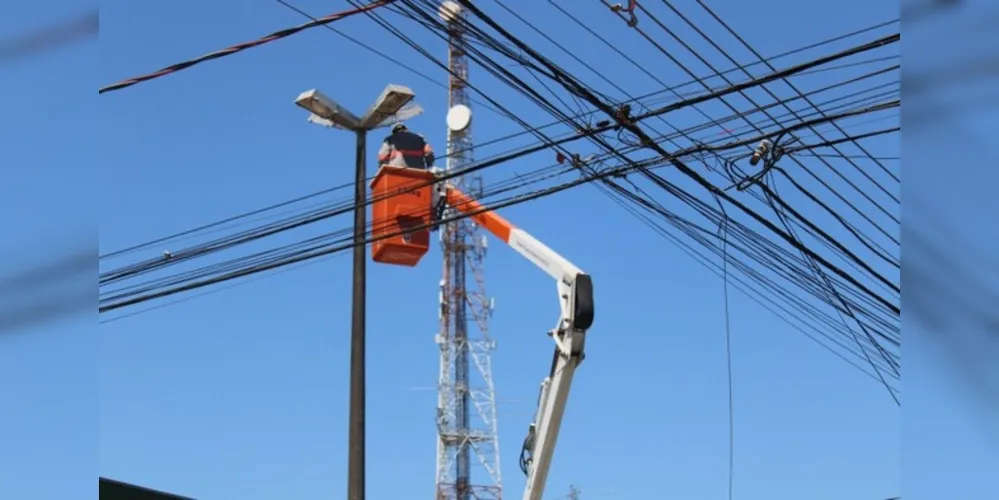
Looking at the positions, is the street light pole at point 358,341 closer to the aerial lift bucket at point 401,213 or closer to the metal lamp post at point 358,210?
the metal lamp post at point 358,210

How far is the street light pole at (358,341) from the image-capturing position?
10594mm

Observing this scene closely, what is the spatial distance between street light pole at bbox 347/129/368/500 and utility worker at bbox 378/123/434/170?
0.96m

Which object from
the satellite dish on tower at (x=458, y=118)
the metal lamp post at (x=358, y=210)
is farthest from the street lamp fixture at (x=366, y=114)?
the satellite dish on tower at (x=458, y=118)

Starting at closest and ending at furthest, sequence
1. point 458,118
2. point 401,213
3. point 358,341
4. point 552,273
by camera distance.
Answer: point 358,341 → point 401,213 → point 552,273 → point 458,118

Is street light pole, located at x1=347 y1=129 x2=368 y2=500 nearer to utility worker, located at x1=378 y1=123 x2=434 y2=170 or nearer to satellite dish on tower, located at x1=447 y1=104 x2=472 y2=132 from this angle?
utility worker, located at x1=378 y1=123 x2=434 y2=170

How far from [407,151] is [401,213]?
0.70 m

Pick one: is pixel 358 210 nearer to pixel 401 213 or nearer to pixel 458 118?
pixel 401 213

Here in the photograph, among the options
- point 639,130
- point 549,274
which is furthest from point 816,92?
point 549,274

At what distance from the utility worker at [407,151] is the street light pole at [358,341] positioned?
0.96 meters

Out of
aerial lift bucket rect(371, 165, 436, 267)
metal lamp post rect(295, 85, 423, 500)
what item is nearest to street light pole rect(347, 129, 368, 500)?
metal lamp post rect(295, 85, 423, 500)

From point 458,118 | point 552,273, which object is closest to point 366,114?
point 552,273

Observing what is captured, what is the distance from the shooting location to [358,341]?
11047mm

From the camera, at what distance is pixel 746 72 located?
9.67 m

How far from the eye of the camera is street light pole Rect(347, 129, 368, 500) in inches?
417
